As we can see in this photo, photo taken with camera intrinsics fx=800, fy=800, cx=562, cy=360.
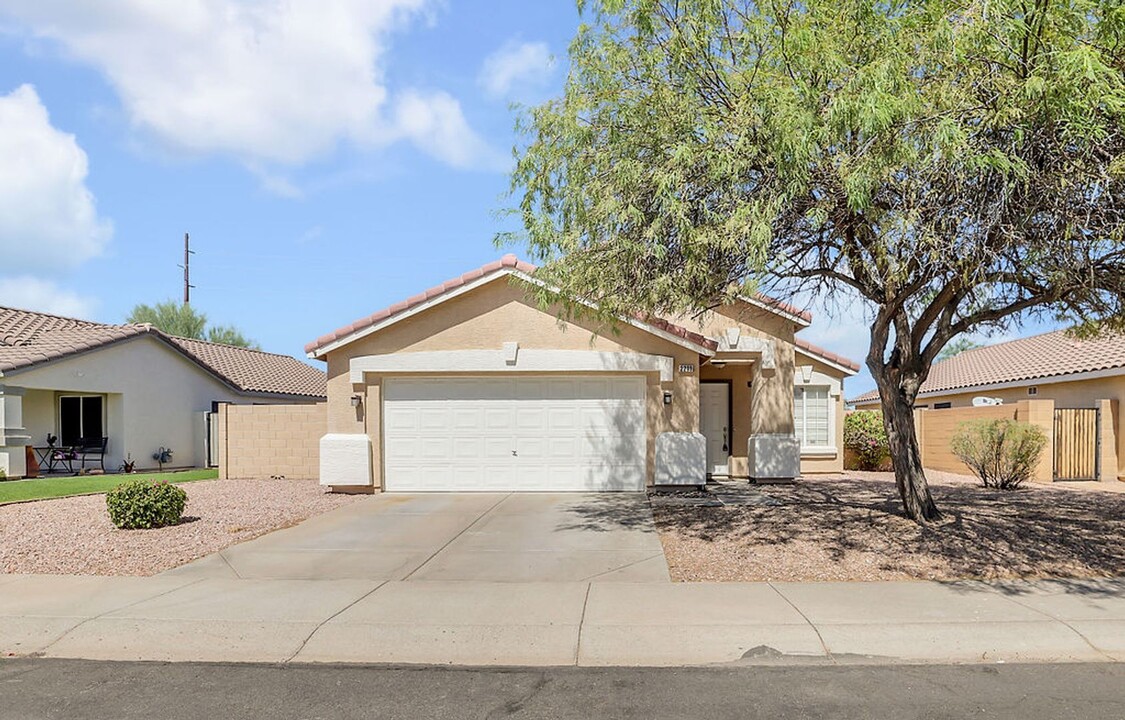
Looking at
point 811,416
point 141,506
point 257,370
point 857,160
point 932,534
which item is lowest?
point 932,534

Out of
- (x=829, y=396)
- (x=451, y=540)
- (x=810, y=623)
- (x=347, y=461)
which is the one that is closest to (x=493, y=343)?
(x=347, y=461)

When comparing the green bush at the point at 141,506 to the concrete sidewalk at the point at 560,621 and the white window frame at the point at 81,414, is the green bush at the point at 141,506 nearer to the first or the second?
the concrete sidewalk at the point at 560,621

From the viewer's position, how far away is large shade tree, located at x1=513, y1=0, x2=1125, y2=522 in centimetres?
718

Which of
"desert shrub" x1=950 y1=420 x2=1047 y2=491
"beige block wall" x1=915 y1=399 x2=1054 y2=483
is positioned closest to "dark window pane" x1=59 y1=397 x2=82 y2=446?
"desert shrub" x1=950 y1=420 x2=1047 y2=491

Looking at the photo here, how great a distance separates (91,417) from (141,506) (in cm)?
1356

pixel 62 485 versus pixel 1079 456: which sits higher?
pixel 1079 456

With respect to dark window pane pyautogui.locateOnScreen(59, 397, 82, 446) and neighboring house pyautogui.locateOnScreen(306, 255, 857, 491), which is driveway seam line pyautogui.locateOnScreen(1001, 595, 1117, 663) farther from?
dark window pane pyautogui.locateOnScreen(59, 397, 82, 446)

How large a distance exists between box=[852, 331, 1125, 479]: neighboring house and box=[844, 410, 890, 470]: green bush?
3.61 metres

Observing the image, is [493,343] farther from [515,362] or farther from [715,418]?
[715,418]

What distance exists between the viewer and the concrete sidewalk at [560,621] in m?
6.19

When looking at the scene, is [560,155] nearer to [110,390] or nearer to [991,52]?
[991,52]

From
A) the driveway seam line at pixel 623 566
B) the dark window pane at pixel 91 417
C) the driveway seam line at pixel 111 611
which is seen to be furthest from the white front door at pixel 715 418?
the dark window pane at pixel 91 417

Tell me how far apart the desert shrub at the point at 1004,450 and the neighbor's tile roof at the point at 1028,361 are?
2.11 m

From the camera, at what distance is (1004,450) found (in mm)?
16094
